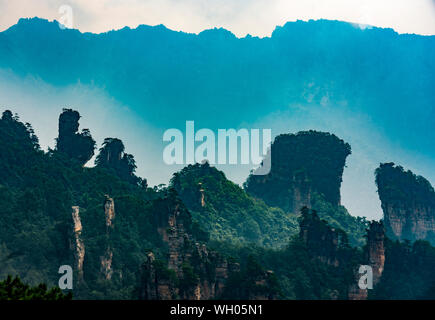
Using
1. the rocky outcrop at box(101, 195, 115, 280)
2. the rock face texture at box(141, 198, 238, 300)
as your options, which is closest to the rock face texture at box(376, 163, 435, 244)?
the rock face texture at box(141, 198, 238, 300)

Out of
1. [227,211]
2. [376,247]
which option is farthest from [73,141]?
[376,247]

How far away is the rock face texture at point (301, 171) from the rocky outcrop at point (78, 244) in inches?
1322

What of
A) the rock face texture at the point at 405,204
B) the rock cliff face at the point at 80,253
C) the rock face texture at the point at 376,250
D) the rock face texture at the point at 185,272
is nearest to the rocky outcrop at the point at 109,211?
the rock cliff face at the point at 80,253

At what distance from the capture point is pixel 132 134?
99250mm

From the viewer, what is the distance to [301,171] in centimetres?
8794

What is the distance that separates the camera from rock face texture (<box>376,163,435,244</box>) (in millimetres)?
86438

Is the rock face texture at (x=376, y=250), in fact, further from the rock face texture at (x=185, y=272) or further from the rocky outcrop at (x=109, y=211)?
the rocky outcrop at (x=109, y=211)

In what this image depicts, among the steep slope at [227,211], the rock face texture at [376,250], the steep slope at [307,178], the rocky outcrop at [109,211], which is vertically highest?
the steep slope at [307,178]

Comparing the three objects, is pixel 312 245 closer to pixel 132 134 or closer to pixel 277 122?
pixel 132 134

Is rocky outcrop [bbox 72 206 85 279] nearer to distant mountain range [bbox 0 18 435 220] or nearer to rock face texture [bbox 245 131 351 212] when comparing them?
rock face texture [bbox 245 131 351 212]

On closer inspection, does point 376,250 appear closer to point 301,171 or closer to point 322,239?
point 322,239

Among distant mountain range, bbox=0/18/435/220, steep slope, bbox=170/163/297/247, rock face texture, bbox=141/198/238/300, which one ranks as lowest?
rock face texture, bbox=141/198/238/300

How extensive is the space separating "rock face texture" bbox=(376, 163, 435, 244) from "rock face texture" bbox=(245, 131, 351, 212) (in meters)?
4.90

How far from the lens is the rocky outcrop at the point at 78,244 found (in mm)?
56344
